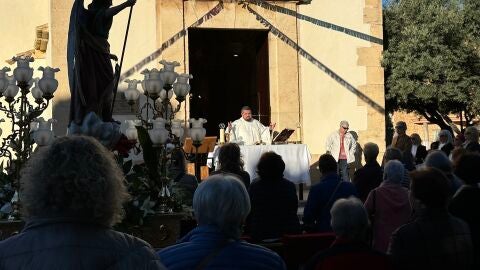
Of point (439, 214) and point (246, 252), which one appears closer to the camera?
point (246, 252)

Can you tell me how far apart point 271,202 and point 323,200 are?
1.80ft

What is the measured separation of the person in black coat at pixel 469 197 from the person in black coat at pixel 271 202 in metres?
1.36

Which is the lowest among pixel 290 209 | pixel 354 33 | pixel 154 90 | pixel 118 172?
pixel 290 209

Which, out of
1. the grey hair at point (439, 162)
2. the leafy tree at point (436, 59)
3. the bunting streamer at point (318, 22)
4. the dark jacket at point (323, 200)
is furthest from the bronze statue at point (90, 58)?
the leafy tree at point (436, 59)

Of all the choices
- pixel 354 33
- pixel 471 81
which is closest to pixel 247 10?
pixel 354 33

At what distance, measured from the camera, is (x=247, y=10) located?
→ 1518 centimetres

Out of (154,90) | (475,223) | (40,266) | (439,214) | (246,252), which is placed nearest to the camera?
(40,266)

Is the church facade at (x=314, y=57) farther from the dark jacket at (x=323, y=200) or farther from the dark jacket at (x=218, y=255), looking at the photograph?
the dark jacket at (x=218, y=255)

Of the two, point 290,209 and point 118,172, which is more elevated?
point 118,172

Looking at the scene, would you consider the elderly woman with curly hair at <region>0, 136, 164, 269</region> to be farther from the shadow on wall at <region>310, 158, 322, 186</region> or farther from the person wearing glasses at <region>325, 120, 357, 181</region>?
the shadow on wall at <region>310, 158, 322, 186</region>

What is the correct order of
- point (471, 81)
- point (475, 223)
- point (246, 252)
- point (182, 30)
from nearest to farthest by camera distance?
point (246, 252), point (475, 223), point (182, 30), point (471, 81)

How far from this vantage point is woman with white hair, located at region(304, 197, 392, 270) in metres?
3.38

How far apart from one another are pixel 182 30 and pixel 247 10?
4.63 feet

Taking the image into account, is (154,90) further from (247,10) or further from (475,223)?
(247,10)
